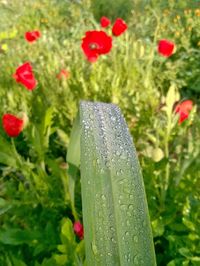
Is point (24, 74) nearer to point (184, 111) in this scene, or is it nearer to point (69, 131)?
point (69, 131)

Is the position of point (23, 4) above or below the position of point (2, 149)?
above

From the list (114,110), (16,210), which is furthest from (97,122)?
(16,210)

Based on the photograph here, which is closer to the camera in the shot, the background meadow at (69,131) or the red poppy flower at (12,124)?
the background meadow at (69,131)

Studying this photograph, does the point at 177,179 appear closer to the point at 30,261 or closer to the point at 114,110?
the point at 30,261

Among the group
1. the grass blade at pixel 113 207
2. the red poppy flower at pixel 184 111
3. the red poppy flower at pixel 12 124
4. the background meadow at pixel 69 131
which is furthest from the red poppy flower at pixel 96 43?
the grass blade at pixel 113 207

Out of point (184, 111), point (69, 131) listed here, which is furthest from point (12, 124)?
point (69, 131)

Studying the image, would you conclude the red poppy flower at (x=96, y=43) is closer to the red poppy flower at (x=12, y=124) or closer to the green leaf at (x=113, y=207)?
the red poppy flower at (x=12, y=124)
